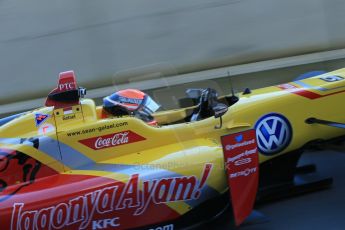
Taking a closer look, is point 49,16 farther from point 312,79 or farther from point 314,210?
point 314,210

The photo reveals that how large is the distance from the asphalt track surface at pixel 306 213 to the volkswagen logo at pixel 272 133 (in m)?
0.47

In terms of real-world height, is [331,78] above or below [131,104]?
below

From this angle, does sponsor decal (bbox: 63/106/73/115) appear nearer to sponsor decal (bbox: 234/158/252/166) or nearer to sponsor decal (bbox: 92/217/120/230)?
sponsor decal (bbox: 92/217/120/230)

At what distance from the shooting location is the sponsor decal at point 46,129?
3410 millimetres

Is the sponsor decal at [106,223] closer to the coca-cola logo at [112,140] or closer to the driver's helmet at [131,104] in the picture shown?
the coca-cola logo at [112,140]

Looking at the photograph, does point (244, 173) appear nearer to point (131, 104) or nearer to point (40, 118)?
point (131, 104)

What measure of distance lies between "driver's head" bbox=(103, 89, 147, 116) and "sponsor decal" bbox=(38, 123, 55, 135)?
0.56 metres

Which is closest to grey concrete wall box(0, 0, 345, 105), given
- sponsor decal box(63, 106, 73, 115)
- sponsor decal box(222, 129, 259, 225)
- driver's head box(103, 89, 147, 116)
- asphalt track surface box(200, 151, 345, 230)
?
driver's head box(103, 89, 147, 116)

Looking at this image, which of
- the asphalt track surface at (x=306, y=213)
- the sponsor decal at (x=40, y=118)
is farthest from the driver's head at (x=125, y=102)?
the asphalt track surface at (x=306, y=213)

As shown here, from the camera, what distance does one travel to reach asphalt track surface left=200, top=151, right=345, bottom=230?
3490 millimetres

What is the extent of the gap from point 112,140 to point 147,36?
3.58 m

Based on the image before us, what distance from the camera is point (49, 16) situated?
259 inches

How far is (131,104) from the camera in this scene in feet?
12.6

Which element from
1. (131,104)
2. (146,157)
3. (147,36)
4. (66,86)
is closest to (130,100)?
(131,104)
